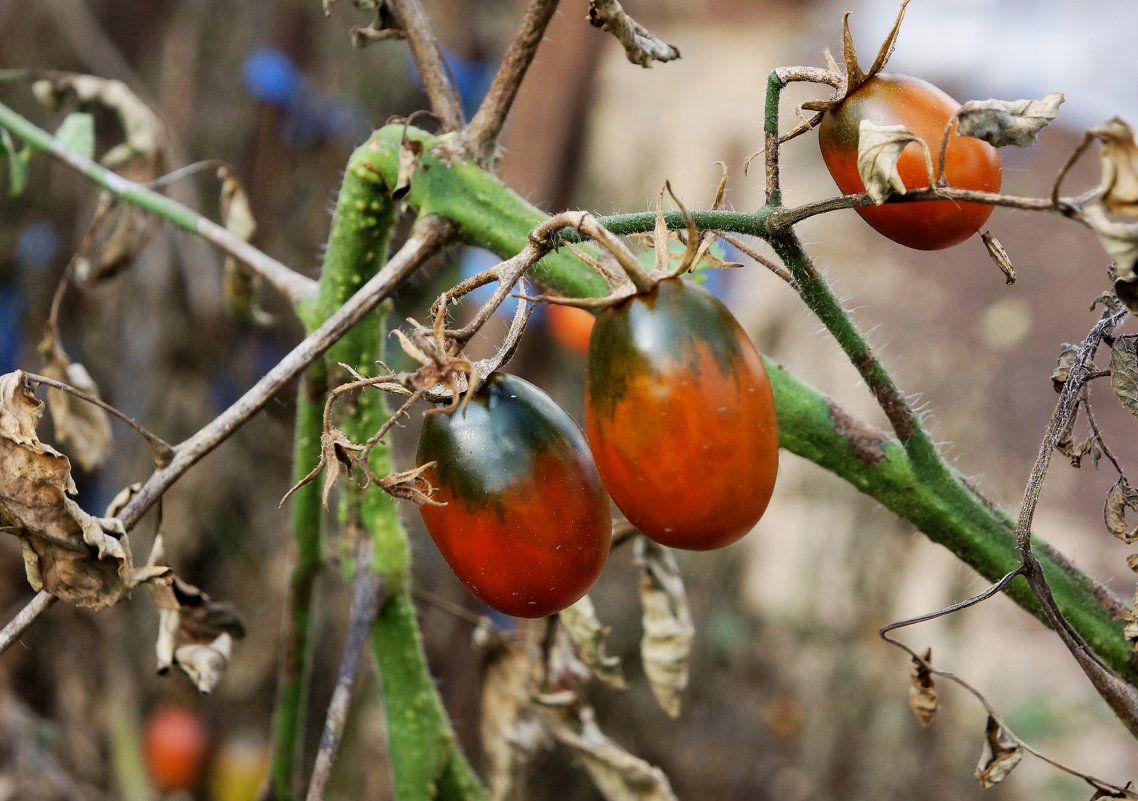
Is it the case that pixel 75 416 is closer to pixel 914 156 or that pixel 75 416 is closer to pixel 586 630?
pixel 586 630

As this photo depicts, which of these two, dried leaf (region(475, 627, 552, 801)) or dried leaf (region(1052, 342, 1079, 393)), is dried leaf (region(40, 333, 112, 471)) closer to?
dried leaf (region(475, 627, 552, 801))

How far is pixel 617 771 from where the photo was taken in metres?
0.99

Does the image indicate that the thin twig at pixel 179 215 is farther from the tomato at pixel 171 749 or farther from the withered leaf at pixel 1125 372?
the tomato at pixel 171 749

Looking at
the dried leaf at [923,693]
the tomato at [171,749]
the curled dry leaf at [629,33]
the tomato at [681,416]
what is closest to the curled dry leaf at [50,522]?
the tomato at [681,416]

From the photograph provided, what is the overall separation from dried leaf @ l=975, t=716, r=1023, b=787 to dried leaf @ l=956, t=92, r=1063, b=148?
1.38 feet

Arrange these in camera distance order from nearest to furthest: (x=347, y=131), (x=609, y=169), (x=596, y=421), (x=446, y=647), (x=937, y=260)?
(x=596, y=421), (x=446, y=647), (x=347, y=131), (x=609, y=169), (x=937, y=260)

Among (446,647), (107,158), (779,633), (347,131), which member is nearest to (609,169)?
(347,131)

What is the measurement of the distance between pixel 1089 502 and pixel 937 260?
76.8 inches

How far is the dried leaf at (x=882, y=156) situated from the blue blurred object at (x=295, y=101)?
2.29 meters

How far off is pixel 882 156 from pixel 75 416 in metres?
0.88

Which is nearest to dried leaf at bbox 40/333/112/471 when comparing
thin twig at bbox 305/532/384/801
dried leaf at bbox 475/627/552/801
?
thin twig at bbox 305/532/384/801

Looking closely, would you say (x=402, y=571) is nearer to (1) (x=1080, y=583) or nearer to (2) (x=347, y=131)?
(1) (x=1080, y=583)

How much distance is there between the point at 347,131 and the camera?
2812 millimetres

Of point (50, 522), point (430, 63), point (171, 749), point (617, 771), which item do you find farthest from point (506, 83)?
point (171, 749)
